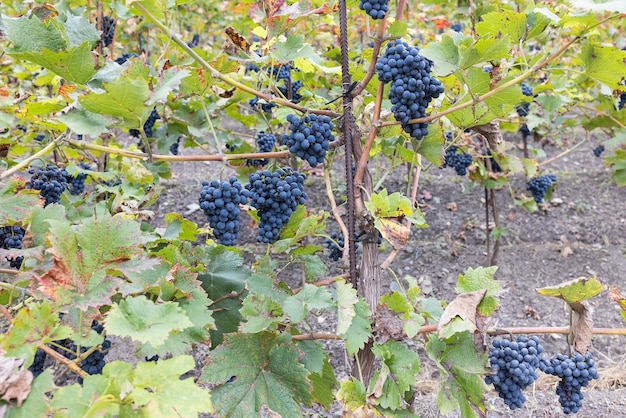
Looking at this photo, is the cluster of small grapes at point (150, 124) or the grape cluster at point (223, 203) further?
the cluster of small grapes at point (150, 124)

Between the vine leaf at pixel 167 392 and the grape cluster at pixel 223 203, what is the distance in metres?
0.69

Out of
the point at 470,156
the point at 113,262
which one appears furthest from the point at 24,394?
the point at 470,156

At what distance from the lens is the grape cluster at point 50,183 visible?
6.82 ft

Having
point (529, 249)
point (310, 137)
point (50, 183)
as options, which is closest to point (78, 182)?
point (50, 183)

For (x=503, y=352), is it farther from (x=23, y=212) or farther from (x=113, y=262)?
(x=23, y=212)

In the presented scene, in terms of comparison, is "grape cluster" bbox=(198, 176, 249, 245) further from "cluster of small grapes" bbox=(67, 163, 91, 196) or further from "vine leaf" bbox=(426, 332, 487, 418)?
"cluster of small grapes" bbox=(67, 163, 91, 196)

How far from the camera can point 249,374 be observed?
1524 millimetres

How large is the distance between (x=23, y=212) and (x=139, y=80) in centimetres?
53

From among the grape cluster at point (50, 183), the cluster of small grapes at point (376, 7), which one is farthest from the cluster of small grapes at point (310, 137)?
the grape cluster at point (50, 183)

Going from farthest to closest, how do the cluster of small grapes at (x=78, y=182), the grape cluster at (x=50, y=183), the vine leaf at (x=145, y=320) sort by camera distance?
the cluster of small grapes at (x=78, y=182) < the grape cluster at (x=50, y=183) < the vine leaf at (x=145, y=320)

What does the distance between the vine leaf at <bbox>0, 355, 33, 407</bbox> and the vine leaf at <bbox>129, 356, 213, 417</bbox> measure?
0.59ft

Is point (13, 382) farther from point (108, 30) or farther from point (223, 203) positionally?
point (108, 30)

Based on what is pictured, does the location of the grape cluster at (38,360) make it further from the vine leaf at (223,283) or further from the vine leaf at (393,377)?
→ the vine leaf at (393,377)

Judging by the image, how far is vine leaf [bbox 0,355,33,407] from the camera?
0.92 meters
